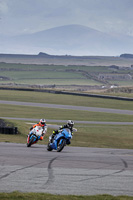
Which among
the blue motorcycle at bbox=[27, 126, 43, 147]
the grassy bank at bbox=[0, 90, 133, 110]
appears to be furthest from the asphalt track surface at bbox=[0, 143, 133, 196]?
the grassy bank at bbox=[0, 90, 133, 110]

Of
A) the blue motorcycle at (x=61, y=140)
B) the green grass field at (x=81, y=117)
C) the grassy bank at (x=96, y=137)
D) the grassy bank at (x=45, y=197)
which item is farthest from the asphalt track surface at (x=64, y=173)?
the green grass field at (x=81, y=117)

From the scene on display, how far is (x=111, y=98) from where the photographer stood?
3553 inches

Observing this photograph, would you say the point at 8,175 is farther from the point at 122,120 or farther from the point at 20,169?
the point at 122,120

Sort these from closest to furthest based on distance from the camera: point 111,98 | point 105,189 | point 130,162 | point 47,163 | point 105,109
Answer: point 105,189 < point 47,163 < point 130,162 < point 105,109 < point 111,98

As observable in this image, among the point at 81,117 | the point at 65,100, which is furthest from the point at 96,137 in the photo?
the point at 65,100

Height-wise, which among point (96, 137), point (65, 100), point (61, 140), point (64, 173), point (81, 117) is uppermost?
point (61, 140)

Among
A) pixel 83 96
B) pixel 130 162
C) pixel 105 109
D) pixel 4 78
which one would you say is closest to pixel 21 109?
pixel 105 109

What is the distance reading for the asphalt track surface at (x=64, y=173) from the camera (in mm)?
13414

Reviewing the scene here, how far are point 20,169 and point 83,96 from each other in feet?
Result: 259

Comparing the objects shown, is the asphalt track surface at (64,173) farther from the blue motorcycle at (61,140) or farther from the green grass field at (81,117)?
the green grass field at (81,117)

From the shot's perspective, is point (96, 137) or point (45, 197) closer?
point (45, 197)

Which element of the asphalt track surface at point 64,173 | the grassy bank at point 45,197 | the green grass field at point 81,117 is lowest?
the green grass field at point 81,117

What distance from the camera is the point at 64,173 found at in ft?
52.5

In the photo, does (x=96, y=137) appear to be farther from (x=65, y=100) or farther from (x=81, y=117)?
(x=65, y=100)
